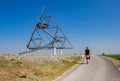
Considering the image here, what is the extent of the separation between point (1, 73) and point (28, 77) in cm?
213

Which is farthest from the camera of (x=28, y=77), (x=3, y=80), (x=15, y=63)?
(x=15, y=63)

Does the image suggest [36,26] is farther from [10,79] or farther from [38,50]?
[10,79]

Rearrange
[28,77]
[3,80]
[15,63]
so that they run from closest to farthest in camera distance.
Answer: [3,80], [28,77], [15,63]

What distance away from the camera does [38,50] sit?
5747 cm

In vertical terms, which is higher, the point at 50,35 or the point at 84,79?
the point at 50,35

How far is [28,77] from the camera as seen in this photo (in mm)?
18047

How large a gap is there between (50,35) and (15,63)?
113ft

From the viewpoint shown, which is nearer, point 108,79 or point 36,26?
point 108,79

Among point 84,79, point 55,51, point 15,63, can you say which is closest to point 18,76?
point 84,79

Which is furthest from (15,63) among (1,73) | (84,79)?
(84,79)

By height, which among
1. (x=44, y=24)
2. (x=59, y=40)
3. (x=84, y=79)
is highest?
(x=44, y=24)

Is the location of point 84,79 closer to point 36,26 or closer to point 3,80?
point 3,80

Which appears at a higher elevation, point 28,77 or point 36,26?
point 36,26

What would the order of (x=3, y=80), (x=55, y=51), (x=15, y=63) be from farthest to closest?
(x=55, y=51)
(x=15, y=63)
(x=3, y=80)
